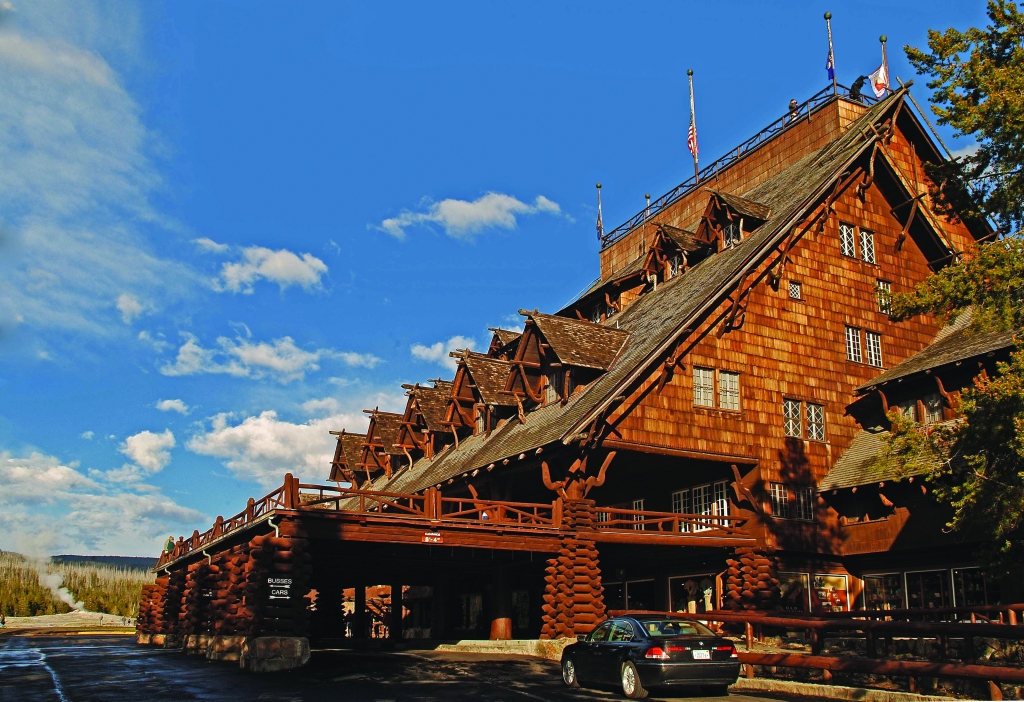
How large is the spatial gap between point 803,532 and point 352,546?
47.4 ft

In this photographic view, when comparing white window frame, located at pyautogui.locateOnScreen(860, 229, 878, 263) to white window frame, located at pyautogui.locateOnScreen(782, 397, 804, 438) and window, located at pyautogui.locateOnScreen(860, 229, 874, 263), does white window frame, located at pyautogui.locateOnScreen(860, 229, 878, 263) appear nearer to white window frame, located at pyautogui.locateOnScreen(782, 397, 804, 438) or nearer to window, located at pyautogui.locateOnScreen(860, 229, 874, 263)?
window, located at pyautogui.locateOnScreen(860, 229, 874, 263)

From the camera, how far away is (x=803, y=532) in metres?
30.2

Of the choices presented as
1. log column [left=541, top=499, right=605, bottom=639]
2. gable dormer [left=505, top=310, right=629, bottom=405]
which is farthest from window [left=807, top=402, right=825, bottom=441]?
log column [left=541, top=499, right=605, bottom=639]

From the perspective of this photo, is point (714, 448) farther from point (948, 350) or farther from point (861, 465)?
point (948, 350)

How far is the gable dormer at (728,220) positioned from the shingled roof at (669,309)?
1.52 ft

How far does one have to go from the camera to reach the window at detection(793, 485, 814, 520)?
30.6 meters

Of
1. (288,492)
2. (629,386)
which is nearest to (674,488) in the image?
(629,386)

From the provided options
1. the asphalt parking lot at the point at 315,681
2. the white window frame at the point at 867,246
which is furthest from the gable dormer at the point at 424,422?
the white window frame at the point at 867,246

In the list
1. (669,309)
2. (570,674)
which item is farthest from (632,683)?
(669,309)

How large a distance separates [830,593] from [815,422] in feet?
18.5

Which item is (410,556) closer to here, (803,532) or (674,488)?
(674,488)

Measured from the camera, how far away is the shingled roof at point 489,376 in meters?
34.9

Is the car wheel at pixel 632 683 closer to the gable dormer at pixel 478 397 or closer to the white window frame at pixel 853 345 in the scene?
the gable dormer at pixel 478 397

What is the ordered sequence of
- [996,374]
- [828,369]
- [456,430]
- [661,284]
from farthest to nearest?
[456,430] < [661,284] < [828,369] < [996,374]
